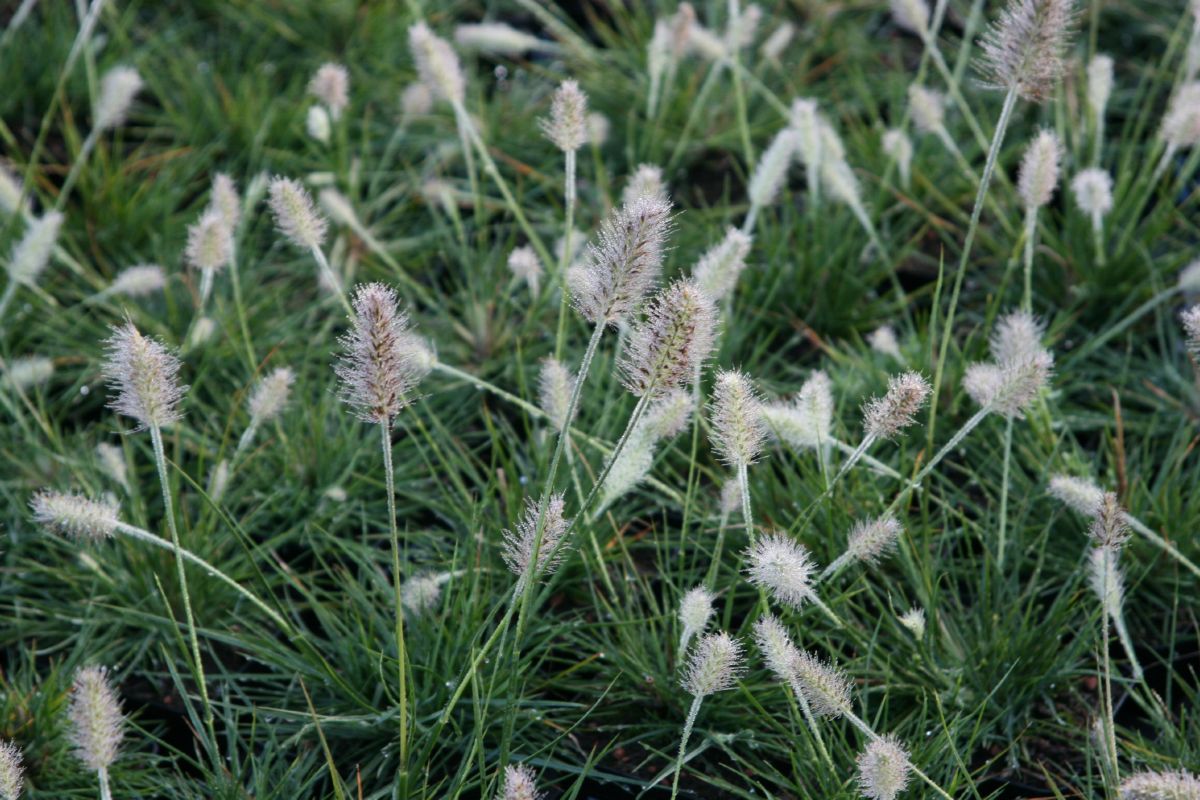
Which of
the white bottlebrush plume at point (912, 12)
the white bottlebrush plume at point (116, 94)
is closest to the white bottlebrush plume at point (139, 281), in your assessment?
the white bottlebrush plume at point (116, 94)

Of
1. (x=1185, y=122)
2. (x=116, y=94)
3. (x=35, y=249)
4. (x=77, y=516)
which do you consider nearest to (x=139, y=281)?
(x=35, y=249)

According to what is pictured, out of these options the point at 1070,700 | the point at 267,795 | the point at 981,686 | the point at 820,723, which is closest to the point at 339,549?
the point at 267,795

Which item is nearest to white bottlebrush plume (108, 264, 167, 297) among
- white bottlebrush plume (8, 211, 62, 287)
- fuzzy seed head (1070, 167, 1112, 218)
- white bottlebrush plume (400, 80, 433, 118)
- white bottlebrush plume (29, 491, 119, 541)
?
white bottlebrush plume (8, 211, 62, 287)

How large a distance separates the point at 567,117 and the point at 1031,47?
84 cm

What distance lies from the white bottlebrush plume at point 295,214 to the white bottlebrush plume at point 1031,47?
4.15 feet

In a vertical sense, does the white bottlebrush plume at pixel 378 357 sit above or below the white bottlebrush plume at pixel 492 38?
above

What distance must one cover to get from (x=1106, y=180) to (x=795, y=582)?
154cm

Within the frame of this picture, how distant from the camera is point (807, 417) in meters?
2.38

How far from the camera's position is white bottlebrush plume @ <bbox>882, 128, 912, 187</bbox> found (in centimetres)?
338

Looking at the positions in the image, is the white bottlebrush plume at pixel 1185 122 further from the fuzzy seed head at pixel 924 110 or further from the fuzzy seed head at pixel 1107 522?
the fuzzy seed head at pixel 1107 522

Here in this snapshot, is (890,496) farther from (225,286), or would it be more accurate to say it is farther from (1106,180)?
(225,286)

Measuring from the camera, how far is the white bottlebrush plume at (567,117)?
97.3 inches

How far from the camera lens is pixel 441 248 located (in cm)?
362

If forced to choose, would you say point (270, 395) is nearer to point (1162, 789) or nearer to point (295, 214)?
point (295, 214)
